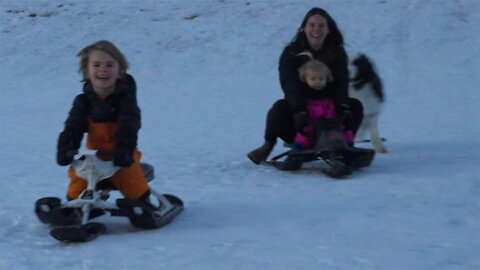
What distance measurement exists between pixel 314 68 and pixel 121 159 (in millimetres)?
2175

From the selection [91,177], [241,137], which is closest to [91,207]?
[91,177]

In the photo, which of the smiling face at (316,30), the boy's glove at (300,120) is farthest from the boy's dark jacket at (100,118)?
the smiling face at (316,30)

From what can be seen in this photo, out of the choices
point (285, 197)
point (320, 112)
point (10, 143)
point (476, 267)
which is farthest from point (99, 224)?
point (10, 143)

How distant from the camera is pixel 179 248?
348 centimetres

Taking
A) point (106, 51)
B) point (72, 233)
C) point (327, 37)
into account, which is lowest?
point (72, 233)

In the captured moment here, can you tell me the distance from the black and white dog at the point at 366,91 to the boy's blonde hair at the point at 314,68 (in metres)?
0.63

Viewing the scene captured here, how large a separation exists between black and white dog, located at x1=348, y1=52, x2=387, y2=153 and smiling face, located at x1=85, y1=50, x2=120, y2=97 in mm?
2657

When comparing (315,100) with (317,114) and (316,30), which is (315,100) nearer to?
(317,114)

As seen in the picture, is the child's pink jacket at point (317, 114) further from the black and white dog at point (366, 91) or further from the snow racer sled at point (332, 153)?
the black and white dog at point (366, 91)

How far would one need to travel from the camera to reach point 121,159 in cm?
369

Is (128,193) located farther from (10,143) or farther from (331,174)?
(10,143)

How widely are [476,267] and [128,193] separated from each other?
1.78 m

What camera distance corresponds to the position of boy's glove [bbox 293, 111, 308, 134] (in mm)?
5312

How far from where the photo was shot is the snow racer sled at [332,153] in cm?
521
